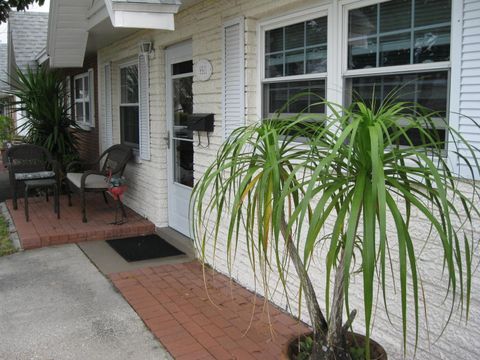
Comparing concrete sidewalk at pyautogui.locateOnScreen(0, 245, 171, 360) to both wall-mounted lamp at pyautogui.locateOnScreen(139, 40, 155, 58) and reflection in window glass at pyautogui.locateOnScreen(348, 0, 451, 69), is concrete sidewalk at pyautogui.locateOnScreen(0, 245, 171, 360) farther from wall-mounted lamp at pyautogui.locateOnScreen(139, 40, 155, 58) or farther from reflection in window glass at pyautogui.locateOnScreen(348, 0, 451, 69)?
wall-mounted lamp at pyautogui.locateOnScreen(139, 40, 155, 58)

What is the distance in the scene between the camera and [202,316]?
165 inches

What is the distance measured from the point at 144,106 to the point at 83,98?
15.8 feet

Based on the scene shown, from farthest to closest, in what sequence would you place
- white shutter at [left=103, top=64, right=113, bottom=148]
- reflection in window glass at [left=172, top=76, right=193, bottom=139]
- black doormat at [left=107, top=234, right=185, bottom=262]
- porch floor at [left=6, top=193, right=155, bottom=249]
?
1. white shutter at [left=103, top=64, right=113, bottom=148]
2. porch floor at [left=6, top=193, right=155, bottom=249]
3. reflection in window glass at [left=172, top=76, right=193, bottom=139]
4. black doormat at [left=107, top=234, right=185, bottom=262]

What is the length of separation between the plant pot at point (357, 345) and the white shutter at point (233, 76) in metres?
2.38

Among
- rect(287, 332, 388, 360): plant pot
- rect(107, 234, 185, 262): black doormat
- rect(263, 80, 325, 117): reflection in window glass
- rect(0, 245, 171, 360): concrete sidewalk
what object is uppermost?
rect(263, 80, 325, 117): reflection in window glass

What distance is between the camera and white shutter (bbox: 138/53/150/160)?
6895 millimetres

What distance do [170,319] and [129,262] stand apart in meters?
1.59

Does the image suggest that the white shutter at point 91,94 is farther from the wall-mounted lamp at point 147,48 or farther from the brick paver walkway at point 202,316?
the brick paver walkway at point 202,316

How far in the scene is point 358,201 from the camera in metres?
1.81

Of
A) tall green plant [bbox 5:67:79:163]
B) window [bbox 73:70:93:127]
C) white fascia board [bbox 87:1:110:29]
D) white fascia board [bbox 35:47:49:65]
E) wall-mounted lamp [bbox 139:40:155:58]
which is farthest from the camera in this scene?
white fascia board [bbox 35:47:49:65]

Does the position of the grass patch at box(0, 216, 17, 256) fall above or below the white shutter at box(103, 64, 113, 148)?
below

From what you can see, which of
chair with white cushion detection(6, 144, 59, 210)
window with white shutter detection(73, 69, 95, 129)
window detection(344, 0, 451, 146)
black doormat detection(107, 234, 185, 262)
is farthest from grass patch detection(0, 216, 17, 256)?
window detection(344, 0, 451, 146)

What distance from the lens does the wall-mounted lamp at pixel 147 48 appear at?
6.63m

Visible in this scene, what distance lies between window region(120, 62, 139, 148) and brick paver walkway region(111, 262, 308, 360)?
3155mm
